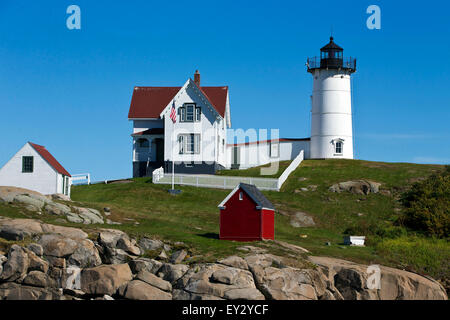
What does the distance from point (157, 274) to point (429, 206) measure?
21.3 metres

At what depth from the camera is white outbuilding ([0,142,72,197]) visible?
4394cm

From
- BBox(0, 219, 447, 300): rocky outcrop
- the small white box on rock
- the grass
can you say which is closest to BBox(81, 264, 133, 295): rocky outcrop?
BBox(0, 219, 447, 300): rocky outcrop

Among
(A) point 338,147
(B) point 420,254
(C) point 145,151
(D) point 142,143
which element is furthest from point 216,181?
(B) point 420,254

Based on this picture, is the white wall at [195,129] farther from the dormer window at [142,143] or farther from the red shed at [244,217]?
the red shed at [244,217]

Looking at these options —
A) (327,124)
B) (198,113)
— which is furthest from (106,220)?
(327,124)

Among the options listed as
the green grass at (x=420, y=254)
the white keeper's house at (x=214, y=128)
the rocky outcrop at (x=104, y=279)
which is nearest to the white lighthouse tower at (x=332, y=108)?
the white keeper's house at (x=214, y=128)

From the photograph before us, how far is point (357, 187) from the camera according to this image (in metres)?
51.0

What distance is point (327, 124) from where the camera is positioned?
63.4 meters

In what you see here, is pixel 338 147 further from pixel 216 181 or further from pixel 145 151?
pixel 145 151

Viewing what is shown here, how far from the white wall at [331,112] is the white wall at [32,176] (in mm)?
28265

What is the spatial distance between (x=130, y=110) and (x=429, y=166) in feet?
87.3

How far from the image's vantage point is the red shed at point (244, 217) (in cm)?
3394

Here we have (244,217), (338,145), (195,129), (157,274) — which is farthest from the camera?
(338,145)

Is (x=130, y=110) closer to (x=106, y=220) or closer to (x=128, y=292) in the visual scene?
(x=106, y=220)
